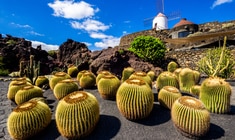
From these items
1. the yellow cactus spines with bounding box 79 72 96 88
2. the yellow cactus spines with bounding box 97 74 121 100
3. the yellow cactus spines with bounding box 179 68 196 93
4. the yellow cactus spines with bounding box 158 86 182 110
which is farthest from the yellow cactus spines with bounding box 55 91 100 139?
the yellow cactus spines with bounding box 179 68 196 93

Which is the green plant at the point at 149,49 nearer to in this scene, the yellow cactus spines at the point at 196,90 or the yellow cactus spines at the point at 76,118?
the yellow cactus spines at the point at 196,90

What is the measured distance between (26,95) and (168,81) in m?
4.29

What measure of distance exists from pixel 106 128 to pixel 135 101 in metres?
0.82

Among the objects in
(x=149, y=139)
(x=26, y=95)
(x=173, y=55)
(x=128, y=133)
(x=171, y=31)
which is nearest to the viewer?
(x=149, y=139)

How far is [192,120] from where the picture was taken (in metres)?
3.34

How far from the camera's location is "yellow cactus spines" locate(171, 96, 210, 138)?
3312 mm

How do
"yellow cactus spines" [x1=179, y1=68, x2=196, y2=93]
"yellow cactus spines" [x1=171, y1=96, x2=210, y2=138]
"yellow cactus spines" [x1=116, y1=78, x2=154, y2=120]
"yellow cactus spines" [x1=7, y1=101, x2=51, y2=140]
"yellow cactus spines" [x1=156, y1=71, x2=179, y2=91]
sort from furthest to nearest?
1. "yellow cactus spines" [x1=179, y1=68, x2=196, y2=93]
2. "yellow cactus spines" [x1=156, y1=71, x2=179, y2=91]
3. "yellow cactus spines" [x1=116, y1=78, x2=154, y2=120]
4. "yellow cactus spines" [x1=7, y1=101, x2=51, y2=140]
5. "yellow cactus spines" [x1=171, y1=96, x2=210, y2=138]

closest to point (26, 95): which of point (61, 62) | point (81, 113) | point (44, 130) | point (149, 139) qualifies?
point (44, 130)

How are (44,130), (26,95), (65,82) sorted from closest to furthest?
(44,130) → (26,95) → (65,82)

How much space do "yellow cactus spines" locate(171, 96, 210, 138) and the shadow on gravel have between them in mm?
1220

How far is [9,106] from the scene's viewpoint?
19.5ft

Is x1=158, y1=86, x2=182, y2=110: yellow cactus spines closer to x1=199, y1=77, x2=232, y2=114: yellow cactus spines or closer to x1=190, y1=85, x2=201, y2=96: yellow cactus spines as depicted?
x1=199, y1=77, x2=232, y2=114: yellow cactus spines

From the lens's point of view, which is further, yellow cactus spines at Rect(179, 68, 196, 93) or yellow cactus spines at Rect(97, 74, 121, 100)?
yellow cactus spines at Rect(179, 68, 196, 93)

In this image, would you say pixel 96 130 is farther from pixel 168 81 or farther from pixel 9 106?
pixel 9 106
